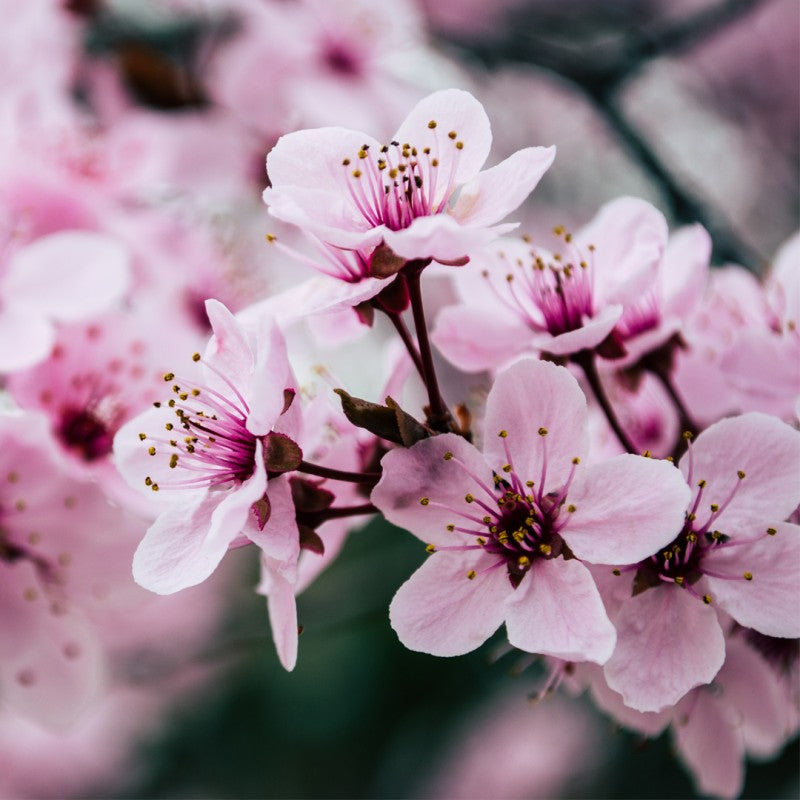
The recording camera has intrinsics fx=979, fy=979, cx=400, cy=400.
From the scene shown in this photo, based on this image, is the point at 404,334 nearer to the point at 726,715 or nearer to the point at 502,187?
the point at 502,187

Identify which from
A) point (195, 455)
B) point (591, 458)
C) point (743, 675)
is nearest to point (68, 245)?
point (195, 455)

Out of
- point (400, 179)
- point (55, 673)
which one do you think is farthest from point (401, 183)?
point (55, 673)

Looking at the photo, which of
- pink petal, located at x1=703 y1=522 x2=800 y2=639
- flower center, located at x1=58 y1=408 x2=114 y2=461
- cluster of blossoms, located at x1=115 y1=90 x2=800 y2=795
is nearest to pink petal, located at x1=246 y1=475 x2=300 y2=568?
cluster of blossoms, located at x1=115 y1=90 x2=800 y2=795

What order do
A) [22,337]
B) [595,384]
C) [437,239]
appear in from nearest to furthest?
[437,239], [595,384], [22,337]

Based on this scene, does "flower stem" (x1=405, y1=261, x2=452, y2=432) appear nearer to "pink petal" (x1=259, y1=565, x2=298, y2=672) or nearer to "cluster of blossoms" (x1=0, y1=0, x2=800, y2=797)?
"cluster of blossoms" (x1=0, y1=0, x2=800, y2=797)

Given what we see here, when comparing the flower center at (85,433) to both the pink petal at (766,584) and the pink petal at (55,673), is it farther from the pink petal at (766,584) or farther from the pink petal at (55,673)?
the pink petal at (766,584)

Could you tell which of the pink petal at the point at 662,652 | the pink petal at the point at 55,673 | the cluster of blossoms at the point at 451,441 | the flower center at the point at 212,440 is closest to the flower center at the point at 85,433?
the cluster of blossoms at the point at 451,441
